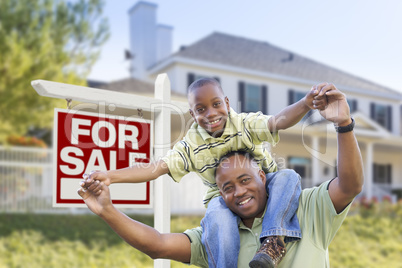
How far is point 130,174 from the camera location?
2301mm

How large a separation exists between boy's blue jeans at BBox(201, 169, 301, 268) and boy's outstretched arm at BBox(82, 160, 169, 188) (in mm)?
352

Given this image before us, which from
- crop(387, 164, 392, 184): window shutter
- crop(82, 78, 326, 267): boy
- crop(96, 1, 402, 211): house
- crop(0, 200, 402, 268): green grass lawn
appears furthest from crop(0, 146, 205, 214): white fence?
crop(387, 164, 392, 184): window shutter

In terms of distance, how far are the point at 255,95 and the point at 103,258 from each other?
10162 mm

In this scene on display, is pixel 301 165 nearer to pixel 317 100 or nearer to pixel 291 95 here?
pixel 291 95

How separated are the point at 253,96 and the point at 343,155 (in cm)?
1441

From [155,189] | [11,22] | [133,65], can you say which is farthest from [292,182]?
[133,65]

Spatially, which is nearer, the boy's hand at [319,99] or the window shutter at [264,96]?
the boy's hand at [319,99]

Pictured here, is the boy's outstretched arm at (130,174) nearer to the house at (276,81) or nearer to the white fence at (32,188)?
the white fence at (32,188)

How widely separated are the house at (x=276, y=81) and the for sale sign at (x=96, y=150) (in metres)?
11.4

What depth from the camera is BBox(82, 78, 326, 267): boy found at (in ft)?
7.60

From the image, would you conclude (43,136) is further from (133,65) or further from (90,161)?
(90,161)

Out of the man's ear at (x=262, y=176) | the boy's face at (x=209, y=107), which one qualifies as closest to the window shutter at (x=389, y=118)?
the man's ear at (x=262, y=176)

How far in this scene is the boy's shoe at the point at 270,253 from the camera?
2188 mm

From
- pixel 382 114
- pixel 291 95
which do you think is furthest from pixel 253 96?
pixel 382 114
